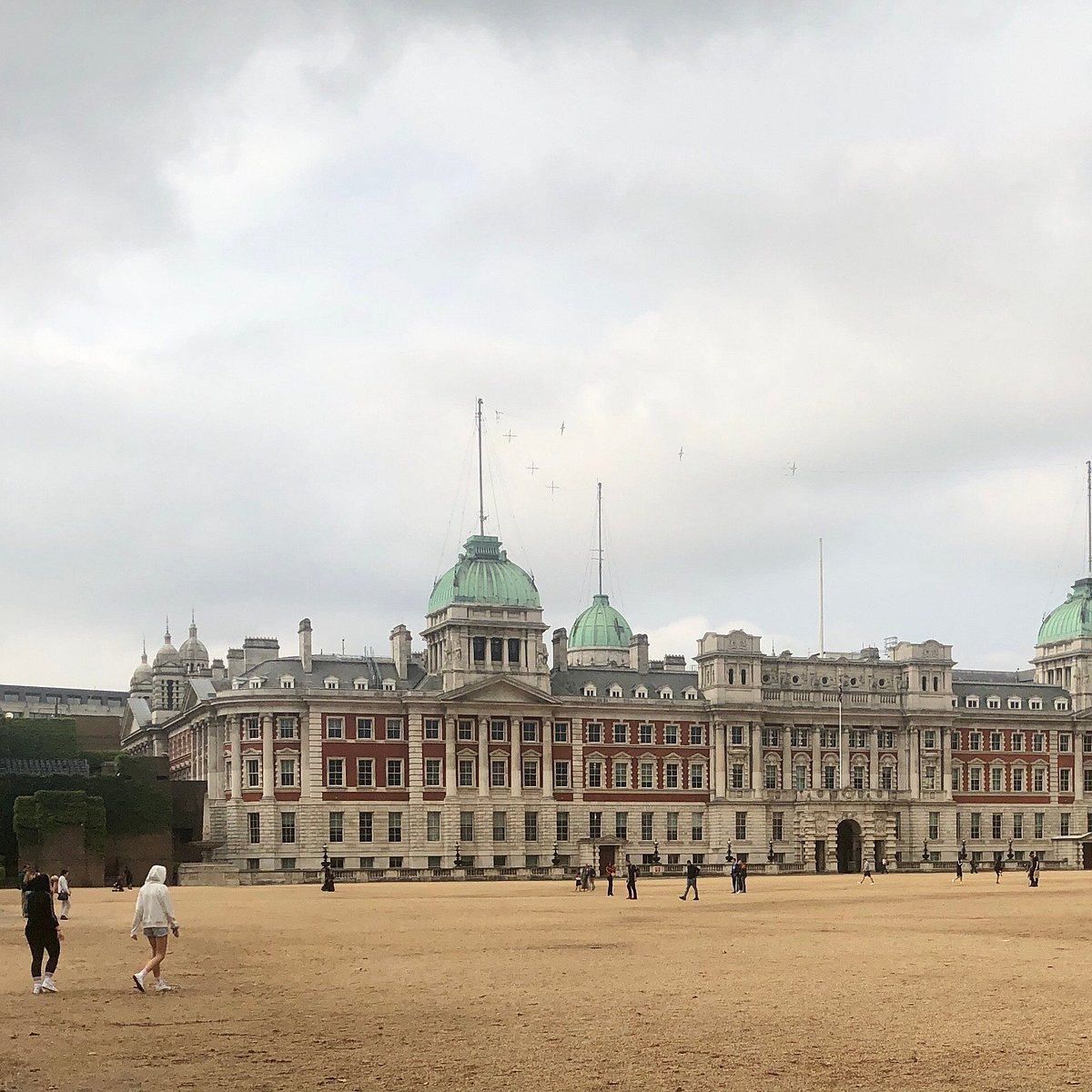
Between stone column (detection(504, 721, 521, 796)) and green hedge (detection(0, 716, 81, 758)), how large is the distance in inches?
1266

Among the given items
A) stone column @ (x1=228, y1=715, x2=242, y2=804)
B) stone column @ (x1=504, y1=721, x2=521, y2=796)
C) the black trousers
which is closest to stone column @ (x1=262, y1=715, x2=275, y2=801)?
stone column @ (x1=228, y1=715, x2=242, y2=804)

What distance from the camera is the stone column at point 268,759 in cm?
12175

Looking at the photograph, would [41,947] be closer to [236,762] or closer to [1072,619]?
[236,762]

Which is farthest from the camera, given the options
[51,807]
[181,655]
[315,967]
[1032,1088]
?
[181,655]

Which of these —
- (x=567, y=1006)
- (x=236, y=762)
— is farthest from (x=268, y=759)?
(x=567, y=1006)

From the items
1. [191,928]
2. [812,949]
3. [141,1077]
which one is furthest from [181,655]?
[141,1077]

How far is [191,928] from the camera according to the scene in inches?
2087

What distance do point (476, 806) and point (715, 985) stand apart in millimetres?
96258

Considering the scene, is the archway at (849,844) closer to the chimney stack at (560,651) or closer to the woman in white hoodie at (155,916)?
the chimney stack at (560,651)

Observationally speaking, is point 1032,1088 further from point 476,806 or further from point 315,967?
point 476,806

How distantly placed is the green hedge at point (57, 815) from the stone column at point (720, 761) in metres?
48.6

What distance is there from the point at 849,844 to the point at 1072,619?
34715 mm

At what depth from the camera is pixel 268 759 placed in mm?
122125

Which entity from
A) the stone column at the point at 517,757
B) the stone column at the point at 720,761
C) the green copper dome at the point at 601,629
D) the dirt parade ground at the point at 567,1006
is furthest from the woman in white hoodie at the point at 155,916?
the green copper dome at the point at 601,629
